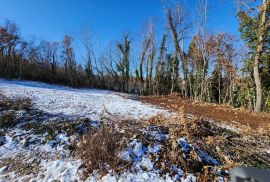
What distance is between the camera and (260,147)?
465 cm

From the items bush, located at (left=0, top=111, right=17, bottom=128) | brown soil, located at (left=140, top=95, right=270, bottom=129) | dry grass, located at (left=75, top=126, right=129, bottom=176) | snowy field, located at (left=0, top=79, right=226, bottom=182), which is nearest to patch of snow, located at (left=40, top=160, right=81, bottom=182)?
snowy field, located at (left=0, top=79, right=226, bottom=182)

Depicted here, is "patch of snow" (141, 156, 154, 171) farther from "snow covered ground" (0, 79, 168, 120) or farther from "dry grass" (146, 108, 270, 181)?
"snow covered ground" (0, 79, 168, 120)

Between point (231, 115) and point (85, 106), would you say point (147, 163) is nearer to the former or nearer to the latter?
point (85, 106)

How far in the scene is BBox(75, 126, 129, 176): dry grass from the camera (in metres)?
3.64

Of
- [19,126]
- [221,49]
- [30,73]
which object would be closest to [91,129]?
[19,126]

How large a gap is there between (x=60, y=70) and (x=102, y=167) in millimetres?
30474

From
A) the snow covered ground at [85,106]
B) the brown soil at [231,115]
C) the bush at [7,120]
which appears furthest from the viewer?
the brown soil at [231,115]

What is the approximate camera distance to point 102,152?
3840 mm

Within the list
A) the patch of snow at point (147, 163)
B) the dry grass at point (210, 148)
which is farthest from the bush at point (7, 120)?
the dry grass at point (210, 148)

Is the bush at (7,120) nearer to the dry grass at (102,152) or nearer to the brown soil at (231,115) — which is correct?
the dry grass at (102,152)

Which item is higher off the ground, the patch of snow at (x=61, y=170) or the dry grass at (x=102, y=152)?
the dry grass at (x=102, y=152)

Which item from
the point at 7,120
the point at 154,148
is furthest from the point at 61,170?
the point at 7,120

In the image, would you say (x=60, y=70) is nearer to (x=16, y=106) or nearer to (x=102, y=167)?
(x=16, y=106)

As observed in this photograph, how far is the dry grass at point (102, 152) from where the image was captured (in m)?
3.64
